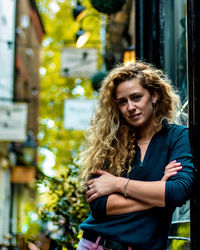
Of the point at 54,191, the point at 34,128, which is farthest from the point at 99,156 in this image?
the point at 34,128

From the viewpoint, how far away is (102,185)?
2.55 metres

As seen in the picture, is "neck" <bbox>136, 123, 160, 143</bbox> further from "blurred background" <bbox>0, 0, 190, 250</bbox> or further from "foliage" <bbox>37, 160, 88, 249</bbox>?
"foliage" <bbox>37, 160, 88, 249</bbox>

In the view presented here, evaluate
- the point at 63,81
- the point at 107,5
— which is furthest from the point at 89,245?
the point at 63,81

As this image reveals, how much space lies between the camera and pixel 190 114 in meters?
2.54

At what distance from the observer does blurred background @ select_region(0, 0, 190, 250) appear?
4008mm

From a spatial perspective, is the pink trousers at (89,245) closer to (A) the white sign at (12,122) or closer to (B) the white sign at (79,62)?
(B) the white sign at (79,62)

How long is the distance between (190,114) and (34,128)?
2307 centimetres

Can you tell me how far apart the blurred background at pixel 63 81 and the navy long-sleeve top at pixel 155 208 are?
1.81 ft

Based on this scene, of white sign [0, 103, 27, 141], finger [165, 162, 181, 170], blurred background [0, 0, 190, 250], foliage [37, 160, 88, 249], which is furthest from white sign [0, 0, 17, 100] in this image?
finger [165, 162, 181, 170]

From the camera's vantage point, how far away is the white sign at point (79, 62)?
10.8 m

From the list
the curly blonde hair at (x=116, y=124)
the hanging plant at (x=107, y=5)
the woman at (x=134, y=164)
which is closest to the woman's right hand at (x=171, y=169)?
the woman at (x=134, y=164)

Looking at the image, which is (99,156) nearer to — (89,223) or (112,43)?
(89,223)

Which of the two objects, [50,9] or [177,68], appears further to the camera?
[50,9]

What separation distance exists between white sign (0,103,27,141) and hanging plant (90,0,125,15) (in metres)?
7.48
